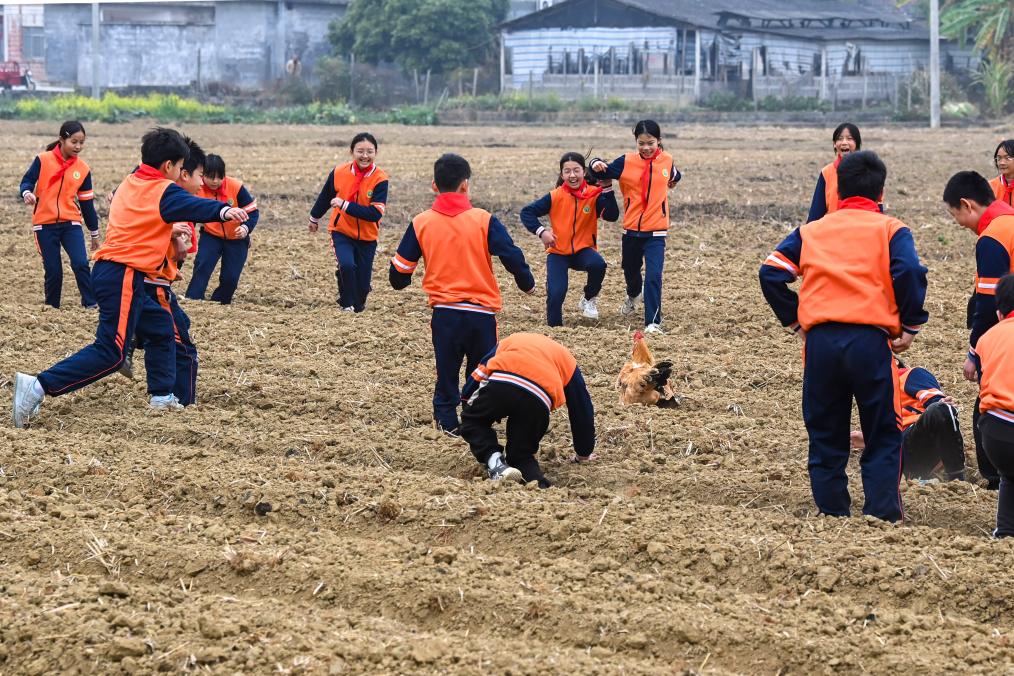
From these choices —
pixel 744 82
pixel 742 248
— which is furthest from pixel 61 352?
pixel 744 82

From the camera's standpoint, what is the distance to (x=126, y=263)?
26.1 feet

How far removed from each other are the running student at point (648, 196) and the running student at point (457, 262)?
10.7ft

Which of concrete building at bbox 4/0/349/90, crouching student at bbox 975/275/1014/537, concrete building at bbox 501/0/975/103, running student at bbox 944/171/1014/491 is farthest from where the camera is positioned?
concrete building at bbox 4/0/349/90

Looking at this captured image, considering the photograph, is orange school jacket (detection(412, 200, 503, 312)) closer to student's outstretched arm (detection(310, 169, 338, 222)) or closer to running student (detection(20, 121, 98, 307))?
student's outstretched arm (detection(310, 169, 338, 222))

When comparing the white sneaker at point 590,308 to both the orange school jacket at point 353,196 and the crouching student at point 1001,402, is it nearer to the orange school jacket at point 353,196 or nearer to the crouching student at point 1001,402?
the orange school jacket at point 353,196

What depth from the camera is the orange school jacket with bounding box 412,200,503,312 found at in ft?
25.3

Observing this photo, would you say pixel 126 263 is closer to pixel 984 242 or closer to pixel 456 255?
pixel 456 255

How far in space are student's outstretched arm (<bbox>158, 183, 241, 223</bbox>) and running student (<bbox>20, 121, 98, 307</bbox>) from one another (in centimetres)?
378

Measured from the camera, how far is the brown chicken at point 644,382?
27.5 ft

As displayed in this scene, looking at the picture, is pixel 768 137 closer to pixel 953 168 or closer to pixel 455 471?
pixel 953 168

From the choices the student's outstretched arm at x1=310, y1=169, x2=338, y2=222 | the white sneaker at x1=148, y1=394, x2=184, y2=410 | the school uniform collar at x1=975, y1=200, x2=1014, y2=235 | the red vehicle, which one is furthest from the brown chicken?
the red vehicle

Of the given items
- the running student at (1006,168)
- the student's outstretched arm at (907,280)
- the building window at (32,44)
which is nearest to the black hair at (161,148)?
the student's outstretched arm at (907,280)

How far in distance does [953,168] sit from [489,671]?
1993 centimetres

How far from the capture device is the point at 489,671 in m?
4.62
